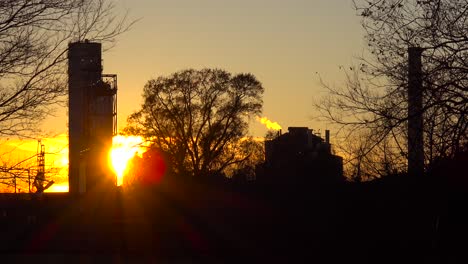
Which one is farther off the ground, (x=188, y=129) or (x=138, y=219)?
(x=188, y=129)

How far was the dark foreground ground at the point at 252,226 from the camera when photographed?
20125mm

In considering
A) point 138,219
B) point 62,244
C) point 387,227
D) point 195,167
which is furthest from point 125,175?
point 387,227

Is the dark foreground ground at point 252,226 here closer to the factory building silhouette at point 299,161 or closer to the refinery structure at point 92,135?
the refinery structure at point 92,135

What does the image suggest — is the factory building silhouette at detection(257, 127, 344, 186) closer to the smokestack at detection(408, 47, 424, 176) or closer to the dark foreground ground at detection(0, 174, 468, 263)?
the dark foreground ground at detection(0, 174, 468, 263)

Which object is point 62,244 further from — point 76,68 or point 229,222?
point 76,68

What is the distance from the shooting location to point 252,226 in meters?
28.3

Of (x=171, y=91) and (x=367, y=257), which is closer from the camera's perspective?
(x=367, y=257)

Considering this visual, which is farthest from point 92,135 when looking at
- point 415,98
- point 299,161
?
point 415,98

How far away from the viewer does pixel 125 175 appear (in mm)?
66938

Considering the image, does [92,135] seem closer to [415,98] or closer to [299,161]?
[299,161]

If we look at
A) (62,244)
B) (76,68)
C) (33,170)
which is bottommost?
(62,244)

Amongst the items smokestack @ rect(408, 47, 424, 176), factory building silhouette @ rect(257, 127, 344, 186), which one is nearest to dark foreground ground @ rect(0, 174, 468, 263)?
smokestack @ rect(408, 47, 424, 176)

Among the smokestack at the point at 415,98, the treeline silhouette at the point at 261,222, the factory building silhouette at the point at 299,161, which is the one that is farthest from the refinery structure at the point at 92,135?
the smokestack at the point at 415,98

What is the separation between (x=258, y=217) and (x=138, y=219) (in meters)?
9.41
